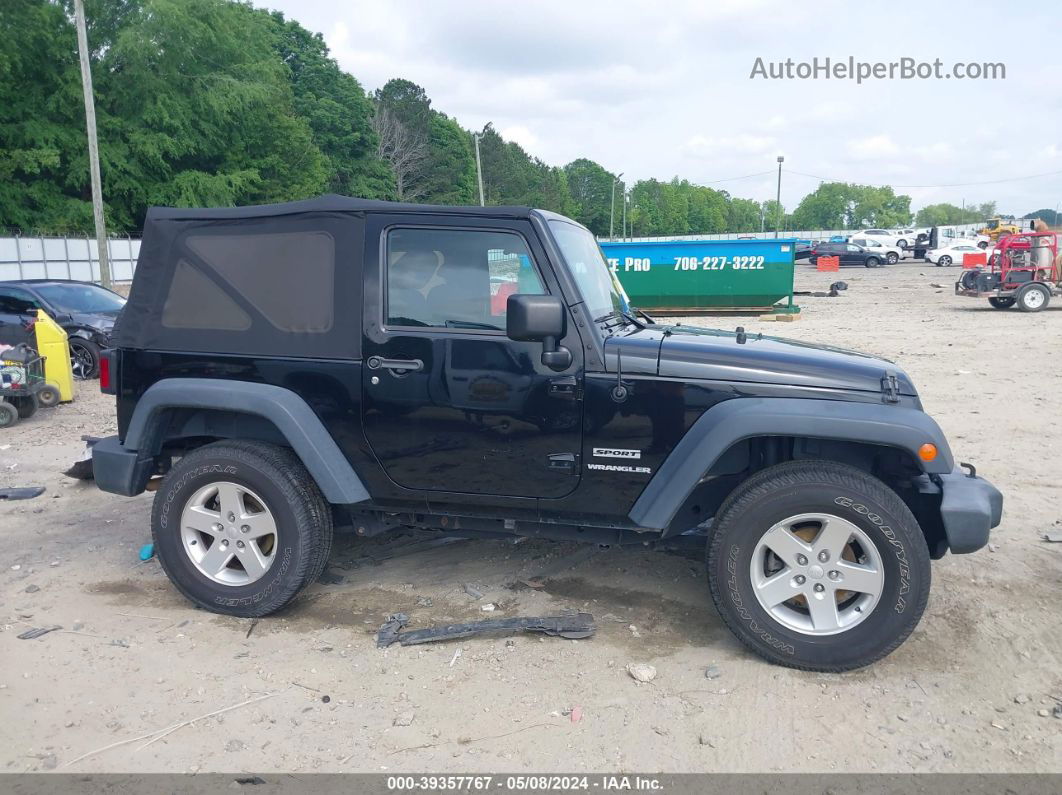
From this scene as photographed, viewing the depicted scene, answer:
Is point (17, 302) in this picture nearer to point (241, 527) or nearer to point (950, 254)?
point (241, 527)

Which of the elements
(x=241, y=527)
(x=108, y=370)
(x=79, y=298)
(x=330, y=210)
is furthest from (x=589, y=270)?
(x=79, y=298)

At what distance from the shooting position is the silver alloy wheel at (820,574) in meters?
3.56

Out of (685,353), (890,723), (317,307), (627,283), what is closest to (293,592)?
(317,307)

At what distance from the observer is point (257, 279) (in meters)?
4.14

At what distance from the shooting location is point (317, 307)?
4.04 m

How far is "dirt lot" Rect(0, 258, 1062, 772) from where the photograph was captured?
3111 mm

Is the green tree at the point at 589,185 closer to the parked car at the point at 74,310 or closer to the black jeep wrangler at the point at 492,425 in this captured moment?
the parked car at the point at 74,310

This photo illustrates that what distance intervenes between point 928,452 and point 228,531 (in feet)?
11.2

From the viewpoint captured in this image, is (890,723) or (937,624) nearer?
(890,723)
